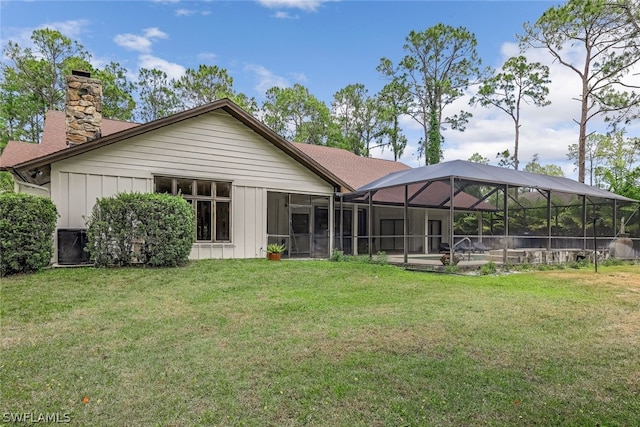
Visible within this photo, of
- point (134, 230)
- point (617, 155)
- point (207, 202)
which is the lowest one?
point (134, 230)

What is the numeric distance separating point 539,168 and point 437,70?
28615 millimetres

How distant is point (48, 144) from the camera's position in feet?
40.7

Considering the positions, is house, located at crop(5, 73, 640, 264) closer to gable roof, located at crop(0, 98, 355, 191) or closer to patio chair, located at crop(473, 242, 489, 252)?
gable roof, located at crop(0, 98, 355, 191)

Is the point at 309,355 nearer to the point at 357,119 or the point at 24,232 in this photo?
the point at 24,232

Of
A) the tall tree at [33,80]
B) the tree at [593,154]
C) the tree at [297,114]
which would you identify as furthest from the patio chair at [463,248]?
the tree at [593,154]

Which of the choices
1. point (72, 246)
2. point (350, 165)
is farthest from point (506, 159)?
point (72, 246)

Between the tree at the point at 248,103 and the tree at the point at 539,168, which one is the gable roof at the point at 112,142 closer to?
the tree at the point at 248,103

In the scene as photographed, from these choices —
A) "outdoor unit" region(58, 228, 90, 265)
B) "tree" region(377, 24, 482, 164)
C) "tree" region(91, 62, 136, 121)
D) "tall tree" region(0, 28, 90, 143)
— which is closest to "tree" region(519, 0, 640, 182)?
"tree" region(377, 24, 482, 164)

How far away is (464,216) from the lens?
2042 centimetres

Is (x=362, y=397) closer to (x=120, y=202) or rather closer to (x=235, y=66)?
(x=120, y=202)

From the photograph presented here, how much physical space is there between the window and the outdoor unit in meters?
2.16

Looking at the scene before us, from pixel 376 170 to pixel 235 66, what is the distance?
17.5 meters

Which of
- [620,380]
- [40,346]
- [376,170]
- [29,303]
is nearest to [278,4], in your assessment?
[376,170]

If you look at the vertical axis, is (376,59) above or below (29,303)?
above
